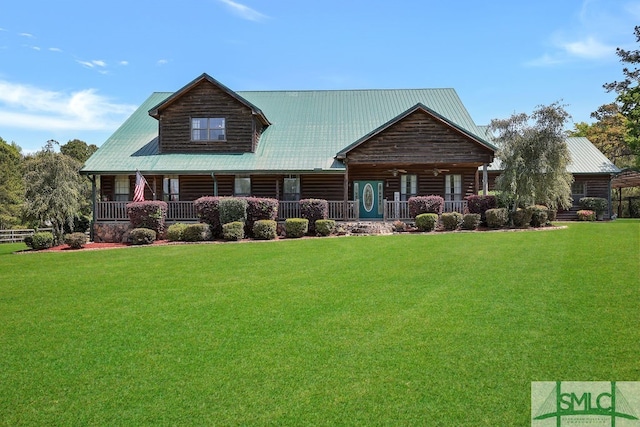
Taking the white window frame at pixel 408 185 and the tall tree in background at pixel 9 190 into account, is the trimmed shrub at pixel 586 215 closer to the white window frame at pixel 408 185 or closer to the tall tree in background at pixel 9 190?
the white window frame at pixel 408 185

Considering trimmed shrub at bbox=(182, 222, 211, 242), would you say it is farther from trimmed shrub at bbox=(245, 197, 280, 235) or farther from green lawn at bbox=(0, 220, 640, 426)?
green lawn at bbox=(0, 220, 640, 426)

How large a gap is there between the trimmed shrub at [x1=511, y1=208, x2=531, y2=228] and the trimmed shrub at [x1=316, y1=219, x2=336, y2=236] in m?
8.37

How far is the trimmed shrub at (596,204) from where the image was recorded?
30.0 metres

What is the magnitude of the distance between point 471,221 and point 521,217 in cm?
252

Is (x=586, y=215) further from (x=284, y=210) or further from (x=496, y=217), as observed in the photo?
(x=284, y=210)

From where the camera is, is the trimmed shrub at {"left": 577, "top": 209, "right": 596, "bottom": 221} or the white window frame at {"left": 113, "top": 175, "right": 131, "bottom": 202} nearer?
the white window frame at {"left": 113, "top": 175, "right": 131, "bottom": 202}

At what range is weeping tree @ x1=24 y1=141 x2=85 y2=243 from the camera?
2073 centimetres

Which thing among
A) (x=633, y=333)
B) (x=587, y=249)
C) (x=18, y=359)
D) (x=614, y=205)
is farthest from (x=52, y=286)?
(x=614, y=205)

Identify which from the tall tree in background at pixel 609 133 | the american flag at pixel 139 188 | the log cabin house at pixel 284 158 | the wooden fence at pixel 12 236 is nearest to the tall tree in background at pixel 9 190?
the wooden fence at pixel 12 236

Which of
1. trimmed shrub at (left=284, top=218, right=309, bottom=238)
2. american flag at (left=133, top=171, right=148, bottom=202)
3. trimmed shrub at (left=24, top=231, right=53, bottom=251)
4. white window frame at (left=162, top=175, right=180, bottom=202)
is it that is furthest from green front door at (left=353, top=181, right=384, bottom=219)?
trimmed shrub at (left=24, top=231, right=53, bottom=251)

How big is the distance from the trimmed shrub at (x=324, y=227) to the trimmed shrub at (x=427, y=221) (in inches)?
154

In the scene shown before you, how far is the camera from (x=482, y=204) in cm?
2223

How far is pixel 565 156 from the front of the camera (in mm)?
22578

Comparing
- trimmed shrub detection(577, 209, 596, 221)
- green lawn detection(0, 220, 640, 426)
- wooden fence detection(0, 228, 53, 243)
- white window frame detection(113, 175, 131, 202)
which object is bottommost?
wooden fence detection(0, 228, 53, 243)
